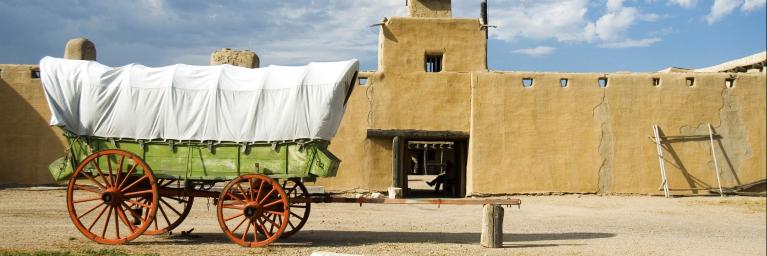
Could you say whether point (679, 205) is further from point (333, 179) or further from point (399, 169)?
point (333, 179)

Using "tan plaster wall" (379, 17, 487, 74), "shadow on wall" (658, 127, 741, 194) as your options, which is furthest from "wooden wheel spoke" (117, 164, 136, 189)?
"shadow on wall" (658, 127, 741, 194)

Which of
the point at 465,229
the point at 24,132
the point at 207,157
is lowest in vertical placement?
the point at 465,229

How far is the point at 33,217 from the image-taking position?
11.3m

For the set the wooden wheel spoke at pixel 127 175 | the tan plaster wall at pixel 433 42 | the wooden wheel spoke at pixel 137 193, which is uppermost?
the tan plaster wall at pixel 433 42

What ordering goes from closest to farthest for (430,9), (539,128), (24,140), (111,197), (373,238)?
(111,197) → (373,238) → (24,140) → (539,128) → (430,9)

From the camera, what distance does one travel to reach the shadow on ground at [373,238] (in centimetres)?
909

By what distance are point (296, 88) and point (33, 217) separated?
6.12 m

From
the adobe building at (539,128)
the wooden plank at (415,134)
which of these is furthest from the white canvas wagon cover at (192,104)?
the adobe building at (539,128)

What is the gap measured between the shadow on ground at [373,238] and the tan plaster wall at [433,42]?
807 centimetres

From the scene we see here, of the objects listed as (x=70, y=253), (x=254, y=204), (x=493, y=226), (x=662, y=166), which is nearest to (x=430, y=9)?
(x=662, y=166)

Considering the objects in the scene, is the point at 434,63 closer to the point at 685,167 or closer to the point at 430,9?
the point at 430,9

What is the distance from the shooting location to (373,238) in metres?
9.70

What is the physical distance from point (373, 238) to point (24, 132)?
1201 centimetres

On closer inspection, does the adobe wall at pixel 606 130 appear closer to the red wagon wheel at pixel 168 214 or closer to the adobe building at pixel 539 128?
the adobe building at pixel 539 128
